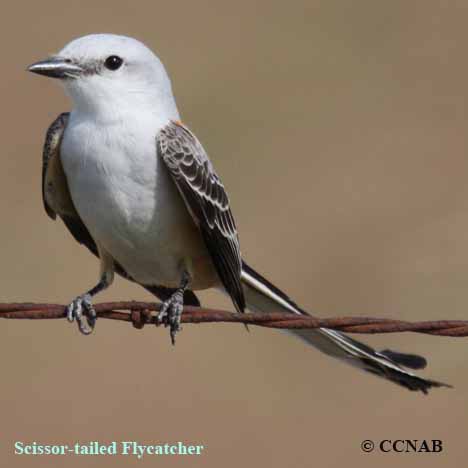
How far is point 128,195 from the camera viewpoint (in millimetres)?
6488

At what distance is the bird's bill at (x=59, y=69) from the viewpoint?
645cm

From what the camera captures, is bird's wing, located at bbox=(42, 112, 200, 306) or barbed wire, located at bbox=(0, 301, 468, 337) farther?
bird's wing, located at bbox=(42, 112, 200, 306)

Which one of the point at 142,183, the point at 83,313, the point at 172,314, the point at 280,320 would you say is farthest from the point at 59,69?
the point at 280,320

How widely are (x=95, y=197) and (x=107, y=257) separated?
2.08 feet

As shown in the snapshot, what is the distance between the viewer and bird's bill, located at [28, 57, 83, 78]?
21.2 feet

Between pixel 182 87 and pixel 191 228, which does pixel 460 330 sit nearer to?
pixel 191 228

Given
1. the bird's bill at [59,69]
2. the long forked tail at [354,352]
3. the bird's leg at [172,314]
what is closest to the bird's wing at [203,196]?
the long forked tail at [354,352]

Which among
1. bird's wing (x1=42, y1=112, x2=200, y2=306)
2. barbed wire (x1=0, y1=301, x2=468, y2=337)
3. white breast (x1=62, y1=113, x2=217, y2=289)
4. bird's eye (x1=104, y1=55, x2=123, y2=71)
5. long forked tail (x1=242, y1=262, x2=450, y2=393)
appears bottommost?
barbed wire (x1=0, y1=301, x2=468, y2=337)

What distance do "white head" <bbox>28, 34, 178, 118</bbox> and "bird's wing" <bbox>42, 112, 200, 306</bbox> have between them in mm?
255

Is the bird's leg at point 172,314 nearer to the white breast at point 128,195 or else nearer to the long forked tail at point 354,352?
the white breast at point 128,195

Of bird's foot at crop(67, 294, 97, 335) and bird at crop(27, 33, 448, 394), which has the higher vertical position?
bird at crop(27, 33, 448, 394)

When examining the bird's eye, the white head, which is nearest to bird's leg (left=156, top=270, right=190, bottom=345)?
the white head

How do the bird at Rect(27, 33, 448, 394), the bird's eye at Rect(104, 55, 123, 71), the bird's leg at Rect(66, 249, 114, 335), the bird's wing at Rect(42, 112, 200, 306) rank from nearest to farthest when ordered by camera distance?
the bird's leg at Rect(66, 249, 114, 335) → the bird at Rect(27, 33, 448, 394) → the bird's eye at Rect(104, 55, 123, 71) → the bird's wing at Rect(42, 112, 200, 306)

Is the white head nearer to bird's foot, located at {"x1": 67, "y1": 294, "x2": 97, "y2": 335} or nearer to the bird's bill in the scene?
the bird's bill
